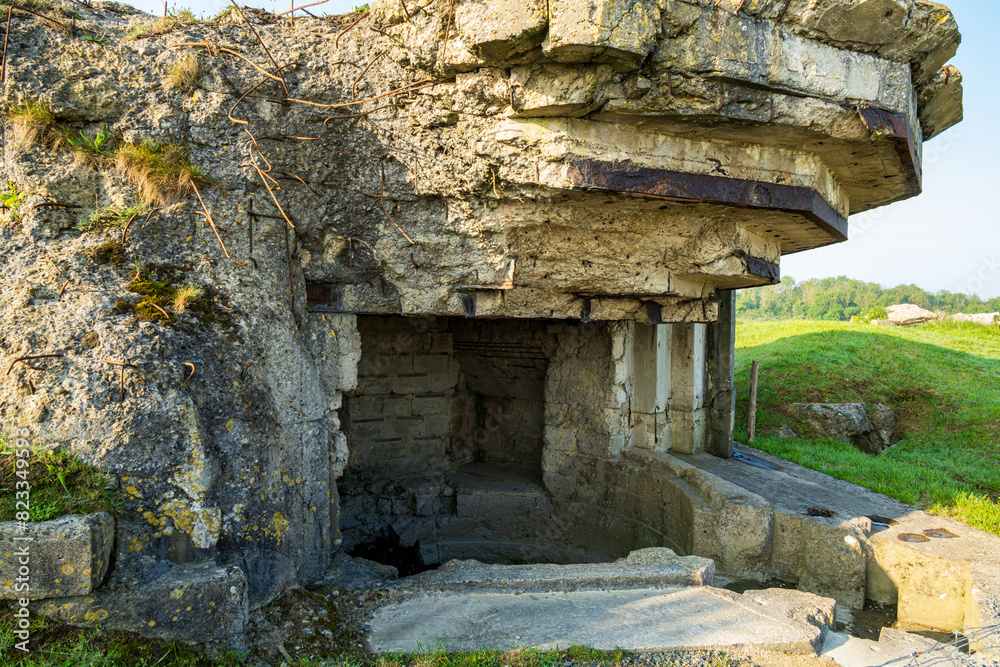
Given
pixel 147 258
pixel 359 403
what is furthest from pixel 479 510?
pixel 147 258

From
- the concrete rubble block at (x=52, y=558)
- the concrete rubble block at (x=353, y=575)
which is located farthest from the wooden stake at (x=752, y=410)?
the concrete rubble block at (x=52, y=558)

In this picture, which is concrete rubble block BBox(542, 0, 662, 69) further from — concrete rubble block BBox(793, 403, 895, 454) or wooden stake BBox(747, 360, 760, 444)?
concrete rubble block BBox(793, 403, 895, 454)

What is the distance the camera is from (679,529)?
4801 mm

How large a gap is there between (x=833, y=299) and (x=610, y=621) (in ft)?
165

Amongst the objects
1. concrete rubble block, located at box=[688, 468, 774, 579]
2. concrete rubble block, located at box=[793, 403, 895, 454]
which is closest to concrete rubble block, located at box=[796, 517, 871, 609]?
concrete rubble block, located at box=[688, 468, 774, 579]

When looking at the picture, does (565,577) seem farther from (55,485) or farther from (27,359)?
A: (27,359)

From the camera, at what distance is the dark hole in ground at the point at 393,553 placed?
5652mm

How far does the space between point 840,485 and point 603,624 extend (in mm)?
3783

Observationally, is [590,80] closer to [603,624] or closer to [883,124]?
[883,124]

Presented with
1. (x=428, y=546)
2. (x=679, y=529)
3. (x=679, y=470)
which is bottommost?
(x=428, y=546)

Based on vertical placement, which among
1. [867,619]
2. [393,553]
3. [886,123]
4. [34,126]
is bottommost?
[393,553]

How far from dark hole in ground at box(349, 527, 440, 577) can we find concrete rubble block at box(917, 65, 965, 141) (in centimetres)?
575

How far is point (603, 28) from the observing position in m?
2.66

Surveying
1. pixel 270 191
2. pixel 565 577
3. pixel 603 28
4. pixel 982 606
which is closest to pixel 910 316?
pixel 982 606
